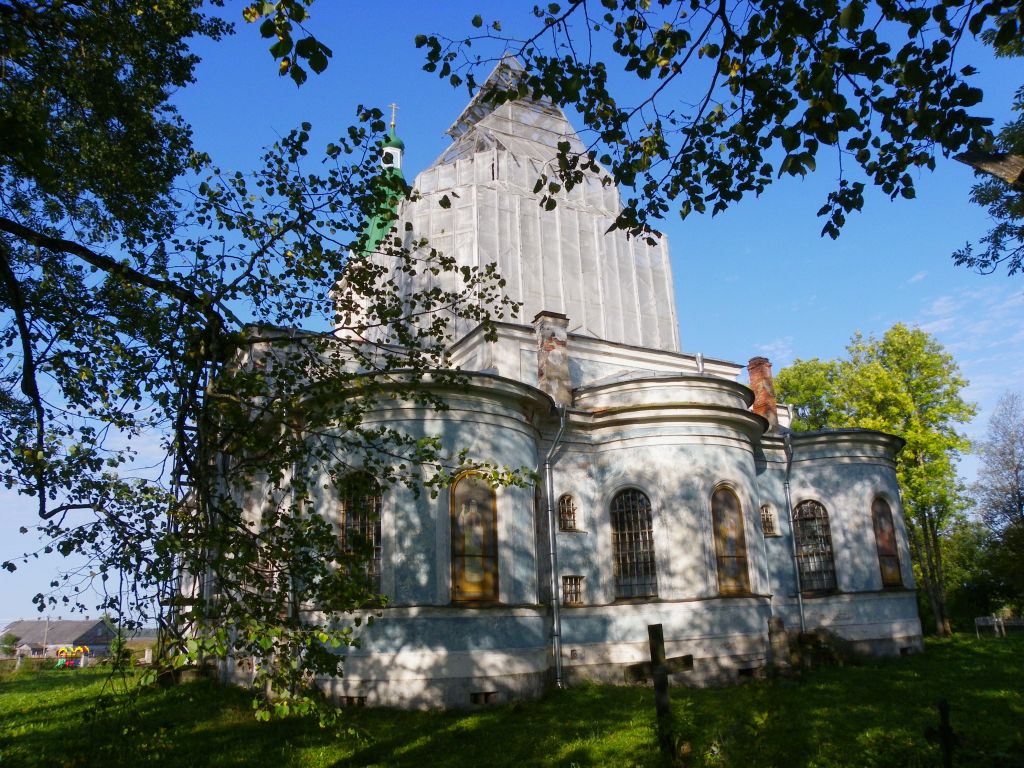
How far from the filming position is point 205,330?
7000mm

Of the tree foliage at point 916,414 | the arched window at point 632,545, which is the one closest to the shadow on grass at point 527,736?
the arched window at point 632,545

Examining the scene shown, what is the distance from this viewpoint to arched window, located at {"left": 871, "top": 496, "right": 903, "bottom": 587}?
63.5ft

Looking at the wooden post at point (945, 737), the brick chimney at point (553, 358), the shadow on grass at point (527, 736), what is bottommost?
the shadow on grass at point (527, 736)

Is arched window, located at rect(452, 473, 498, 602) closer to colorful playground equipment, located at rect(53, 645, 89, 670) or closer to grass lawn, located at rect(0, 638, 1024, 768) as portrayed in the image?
grass lawn, located at rect(0, 638, 1024, 768)

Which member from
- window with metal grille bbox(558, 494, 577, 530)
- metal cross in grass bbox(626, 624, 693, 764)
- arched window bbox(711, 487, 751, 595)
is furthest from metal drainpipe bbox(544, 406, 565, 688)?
metal cross in grass bbox(626, 624, 693, 764)

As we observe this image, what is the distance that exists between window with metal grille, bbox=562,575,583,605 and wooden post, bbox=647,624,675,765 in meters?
6.80

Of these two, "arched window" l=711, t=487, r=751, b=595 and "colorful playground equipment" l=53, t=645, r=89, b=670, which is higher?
"arched window" l=711, t=487, r=751, b=595

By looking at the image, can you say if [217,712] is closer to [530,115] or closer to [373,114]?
[373,114]

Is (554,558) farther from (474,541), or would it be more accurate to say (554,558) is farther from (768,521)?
(768,521)

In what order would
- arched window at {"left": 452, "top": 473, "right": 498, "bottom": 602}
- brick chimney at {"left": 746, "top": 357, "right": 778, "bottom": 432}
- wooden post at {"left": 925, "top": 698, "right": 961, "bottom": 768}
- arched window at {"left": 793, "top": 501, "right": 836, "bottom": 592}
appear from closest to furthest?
wooden post at {"left": 925, "top": 698, "right": 961, "bottom": 768}, arched window at {"left": 452, "top": 473, "right": 498, "bottom": 602}, arched window at {"left": 793, "top": 501, "right": 836, "bottom": 592}, brick chimney at {"left": 746, "top": 357, "right": 778, "bottom": 432}

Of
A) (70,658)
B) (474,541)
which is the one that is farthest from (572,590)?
(70,658)

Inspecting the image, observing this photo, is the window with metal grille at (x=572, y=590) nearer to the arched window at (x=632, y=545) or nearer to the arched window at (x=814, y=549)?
the arched window at (x=632, y=545)

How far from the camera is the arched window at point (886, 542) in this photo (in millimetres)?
19359

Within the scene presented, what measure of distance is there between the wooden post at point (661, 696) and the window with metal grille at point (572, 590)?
6798 mm
